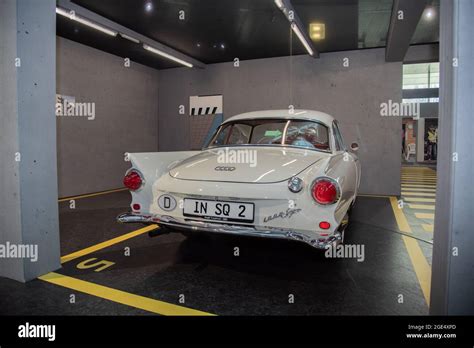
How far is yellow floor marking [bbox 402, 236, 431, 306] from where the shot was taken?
2.57 metres

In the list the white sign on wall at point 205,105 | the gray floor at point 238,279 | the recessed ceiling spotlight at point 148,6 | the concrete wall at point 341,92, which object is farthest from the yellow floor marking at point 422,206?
the recessed ceiling spotlight at point 148,6

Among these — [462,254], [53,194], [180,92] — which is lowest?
[462,254]

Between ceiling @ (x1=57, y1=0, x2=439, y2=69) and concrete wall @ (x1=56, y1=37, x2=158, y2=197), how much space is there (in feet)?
1.58

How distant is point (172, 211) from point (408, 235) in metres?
3.15

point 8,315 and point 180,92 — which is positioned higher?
point 180,92

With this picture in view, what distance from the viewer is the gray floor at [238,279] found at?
2238 millimetres

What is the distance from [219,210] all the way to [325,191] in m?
0.84

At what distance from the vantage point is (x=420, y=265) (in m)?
3.06

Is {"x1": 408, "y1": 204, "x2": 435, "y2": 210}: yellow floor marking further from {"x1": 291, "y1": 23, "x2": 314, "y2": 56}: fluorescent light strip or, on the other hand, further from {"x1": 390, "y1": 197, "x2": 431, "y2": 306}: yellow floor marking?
{"x1": 291, "y1": 23, "x2": 314, "y2": 56}: fluorescent light strip

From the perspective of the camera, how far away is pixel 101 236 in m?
4.06

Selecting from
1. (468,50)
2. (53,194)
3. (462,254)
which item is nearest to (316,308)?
(462,254)

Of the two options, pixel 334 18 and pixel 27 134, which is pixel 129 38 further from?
pixel 27 134

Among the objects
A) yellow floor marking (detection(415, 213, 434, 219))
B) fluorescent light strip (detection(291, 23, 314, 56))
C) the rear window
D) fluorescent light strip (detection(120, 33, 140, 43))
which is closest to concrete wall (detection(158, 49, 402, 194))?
fluorescent light strip (detection(291, 23, 314, 56))
